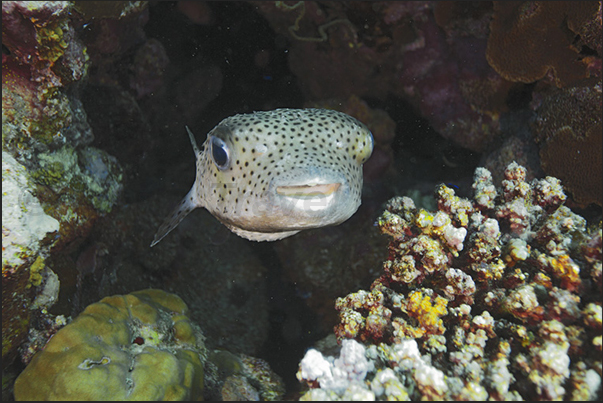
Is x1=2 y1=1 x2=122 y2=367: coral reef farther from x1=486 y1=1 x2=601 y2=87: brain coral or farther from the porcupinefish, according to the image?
x1=486 y1=1 x2=601 y2=87: brain coral

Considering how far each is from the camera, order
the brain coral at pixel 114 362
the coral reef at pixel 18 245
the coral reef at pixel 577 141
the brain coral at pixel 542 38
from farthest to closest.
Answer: the brain coral at pixel 542 38 → the coral reef at pixel 577 141 → the coral reef at pixel 18 245 → the brain coral at pixel 114 362

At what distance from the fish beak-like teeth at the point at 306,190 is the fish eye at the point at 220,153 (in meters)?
0.62

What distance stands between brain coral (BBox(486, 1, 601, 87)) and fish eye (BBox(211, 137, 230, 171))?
331 cm

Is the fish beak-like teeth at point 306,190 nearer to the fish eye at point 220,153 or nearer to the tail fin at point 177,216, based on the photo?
the fish eye at point 220,153

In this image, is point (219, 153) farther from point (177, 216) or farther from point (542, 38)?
point (542, 38)

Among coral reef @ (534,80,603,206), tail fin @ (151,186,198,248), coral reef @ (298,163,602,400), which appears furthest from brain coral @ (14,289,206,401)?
coral reef @ (534,80,603,206)

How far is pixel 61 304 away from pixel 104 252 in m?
1.48

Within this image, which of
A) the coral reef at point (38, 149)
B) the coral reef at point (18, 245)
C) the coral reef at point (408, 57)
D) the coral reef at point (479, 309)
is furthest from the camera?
the coral reef at point (408, 57)

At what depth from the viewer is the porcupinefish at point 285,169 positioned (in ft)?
7.38

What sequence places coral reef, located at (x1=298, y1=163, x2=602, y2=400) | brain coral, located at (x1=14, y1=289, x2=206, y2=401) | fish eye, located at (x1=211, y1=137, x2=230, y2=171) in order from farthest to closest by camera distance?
fish eye, located at (x1=211, y1=137, x2=230, y2=171), brain coral, located at (x1=14, y1=289, x2=206, y2=401), coral reef, located at (x1=298, y1=163, x2=602, y2=400)

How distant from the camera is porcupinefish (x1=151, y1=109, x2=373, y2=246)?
225 centimetres

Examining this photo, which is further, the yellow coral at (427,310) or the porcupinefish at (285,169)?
the porcupinefish at (285,169)

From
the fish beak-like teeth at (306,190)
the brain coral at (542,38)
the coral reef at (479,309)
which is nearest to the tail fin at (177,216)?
the fish beak-like teeth at (306,190)

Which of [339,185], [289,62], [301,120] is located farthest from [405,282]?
[289,62]
